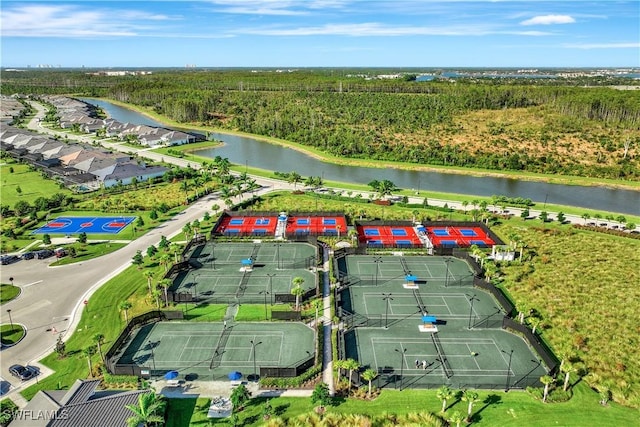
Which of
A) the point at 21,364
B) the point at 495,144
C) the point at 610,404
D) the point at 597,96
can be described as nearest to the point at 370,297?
the point at 610,404

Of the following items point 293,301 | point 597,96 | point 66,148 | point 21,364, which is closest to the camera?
point 21,364

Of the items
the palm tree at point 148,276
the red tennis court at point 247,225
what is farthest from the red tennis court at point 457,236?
the palm tree at point 148,276

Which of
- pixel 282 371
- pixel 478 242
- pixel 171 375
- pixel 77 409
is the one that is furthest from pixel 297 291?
pixel 478 242

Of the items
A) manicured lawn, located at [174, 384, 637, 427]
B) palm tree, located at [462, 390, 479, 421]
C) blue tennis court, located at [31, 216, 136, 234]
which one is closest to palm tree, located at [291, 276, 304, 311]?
manicured lawn, located at [174, 384, 637, 427]

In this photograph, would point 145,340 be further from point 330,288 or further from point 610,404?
point 610,404

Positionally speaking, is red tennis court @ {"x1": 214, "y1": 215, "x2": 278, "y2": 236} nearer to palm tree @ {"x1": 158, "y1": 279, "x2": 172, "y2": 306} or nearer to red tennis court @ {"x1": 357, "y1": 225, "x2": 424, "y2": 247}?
red tennis court @ {"x1": 357, "y1": 225, "x2": 424, "y2": 247}

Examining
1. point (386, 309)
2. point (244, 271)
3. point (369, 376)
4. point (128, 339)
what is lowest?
point (128, 339)

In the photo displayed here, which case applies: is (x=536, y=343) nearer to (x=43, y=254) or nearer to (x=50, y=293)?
(x=50, y=293)

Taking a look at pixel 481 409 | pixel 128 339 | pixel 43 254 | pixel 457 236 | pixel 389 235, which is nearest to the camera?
pixel 481 409
